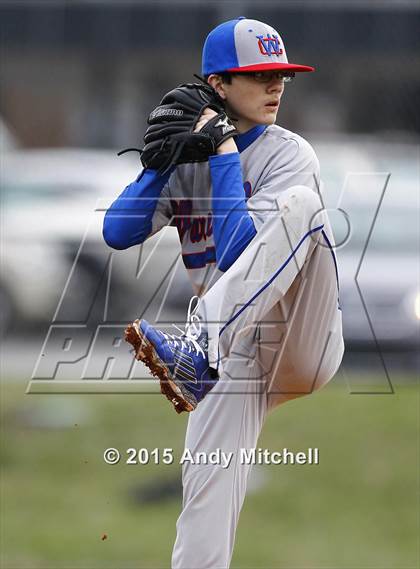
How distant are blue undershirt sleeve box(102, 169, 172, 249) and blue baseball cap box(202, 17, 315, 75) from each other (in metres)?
0.40

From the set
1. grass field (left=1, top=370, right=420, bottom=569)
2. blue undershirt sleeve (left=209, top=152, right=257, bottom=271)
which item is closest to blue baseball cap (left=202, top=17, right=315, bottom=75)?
blue undershirt sleeve (left=209, top=152, right=257, bottom=271)

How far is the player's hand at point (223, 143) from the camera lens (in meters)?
3.86

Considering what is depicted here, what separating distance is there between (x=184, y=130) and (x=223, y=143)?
5.0 inches

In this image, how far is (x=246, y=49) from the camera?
3.96m

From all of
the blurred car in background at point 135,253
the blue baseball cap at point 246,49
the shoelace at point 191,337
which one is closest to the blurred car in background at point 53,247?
the blurred car in background at point 135,253

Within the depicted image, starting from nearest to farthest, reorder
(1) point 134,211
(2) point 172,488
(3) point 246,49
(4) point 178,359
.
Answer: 1. (4) point 178,359
2. (3) point 246,49
3. (1) point 134,211
4. (2) point 172,488

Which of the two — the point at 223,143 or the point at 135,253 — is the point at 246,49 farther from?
the point at 135,253

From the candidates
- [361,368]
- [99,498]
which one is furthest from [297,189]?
[361,368]

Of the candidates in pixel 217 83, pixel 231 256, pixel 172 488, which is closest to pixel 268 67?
pixel 217 83

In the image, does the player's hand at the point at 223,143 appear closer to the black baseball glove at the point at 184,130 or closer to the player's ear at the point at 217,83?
the black baseball glove at the point at 184,130

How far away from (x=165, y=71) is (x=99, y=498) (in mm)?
15678

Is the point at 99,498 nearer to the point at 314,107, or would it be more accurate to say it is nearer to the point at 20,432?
the point at 20,432

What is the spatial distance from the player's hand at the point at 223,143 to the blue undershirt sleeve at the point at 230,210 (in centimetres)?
2

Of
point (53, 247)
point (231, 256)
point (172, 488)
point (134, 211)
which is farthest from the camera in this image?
point (53, 247)
